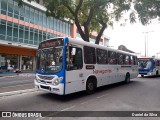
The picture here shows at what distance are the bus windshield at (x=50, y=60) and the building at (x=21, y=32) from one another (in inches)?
795

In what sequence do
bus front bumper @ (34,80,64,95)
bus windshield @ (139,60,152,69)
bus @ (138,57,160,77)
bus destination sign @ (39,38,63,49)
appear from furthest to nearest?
1. bus windshield @ (139,60,152,69)
2. bus @ (138,57,160,77)
3. bus destination sign @ (39,38,63,49)
4. bus front bumper @ (34,80,64,95)

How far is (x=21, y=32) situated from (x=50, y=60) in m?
24.4

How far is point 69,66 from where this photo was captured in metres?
8.51

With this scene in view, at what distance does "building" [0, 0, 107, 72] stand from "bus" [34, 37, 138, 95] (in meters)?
20.4

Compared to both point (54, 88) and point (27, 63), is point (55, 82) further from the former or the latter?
point (27, 63)

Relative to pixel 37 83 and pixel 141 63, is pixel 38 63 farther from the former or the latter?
pixel 141 63

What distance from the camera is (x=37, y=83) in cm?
951

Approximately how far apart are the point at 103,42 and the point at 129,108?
56319 millimetres

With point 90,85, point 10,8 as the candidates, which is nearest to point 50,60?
point 90,85

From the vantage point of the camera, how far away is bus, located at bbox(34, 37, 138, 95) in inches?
328

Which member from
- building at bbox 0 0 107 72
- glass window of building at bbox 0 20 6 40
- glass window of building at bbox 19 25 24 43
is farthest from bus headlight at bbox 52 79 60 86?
glass window of building at bbox 19 25 24 43

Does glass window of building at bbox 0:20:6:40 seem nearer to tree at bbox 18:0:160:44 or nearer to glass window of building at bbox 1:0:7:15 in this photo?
glass window of building at bbox 1:0:7:15

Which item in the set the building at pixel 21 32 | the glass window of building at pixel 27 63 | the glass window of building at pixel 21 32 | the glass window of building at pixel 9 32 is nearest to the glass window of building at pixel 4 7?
the building at pixel 21 32

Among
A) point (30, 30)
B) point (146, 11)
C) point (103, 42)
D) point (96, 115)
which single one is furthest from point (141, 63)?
point (103, 42)
